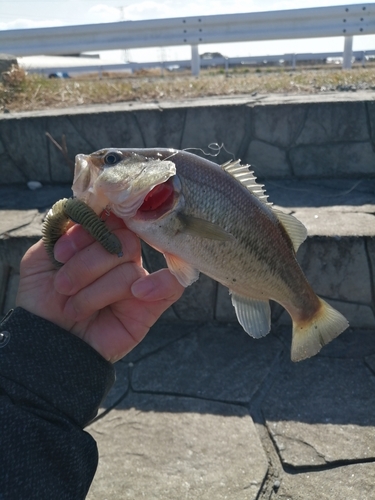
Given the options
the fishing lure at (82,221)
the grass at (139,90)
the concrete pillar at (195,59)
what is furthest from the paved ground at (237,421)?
the concrete pillar at (195,59)

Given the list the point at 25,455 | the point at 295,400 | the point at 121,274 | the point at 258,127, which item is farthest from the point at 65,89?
the point at 25,455

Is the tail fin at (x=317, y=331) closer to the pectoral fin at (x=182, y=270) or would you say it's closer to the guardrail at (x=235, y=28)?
the pectoral fin at (x=182, y=270)

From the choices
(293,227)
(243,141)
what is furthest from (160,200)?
(243,141)

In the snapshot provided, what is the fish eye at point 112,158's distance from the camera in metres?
1.39

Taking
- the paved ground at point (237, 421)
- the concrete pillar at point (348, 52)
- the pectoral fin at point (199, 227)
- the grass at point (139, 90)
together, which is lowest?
the paved ground at point (237, 421)

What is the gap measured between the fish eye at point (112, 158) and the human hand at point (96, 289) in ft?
0.53

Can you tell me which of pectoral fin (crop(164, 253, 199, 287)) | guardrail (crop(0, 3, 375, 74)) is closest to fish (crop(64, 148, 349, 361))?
pectoral fin (crop(164, 253, 199, 287))

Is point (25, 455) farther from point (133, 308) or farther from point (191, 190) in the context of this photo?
point (191, 190)

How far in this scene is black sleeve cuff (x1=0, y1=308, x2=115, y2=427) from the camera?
127cm

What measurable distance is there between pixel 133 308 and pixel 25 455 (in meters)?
0.59

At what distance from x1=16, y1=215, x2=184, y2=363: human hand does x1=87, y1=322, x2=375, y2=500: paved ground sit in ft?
3.43

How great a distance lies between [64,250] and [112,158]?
0.30m

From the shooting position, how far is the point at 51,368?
1.34 m

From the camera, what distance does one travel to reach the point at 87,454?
1268 mm
